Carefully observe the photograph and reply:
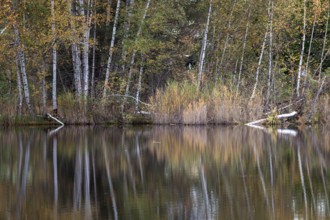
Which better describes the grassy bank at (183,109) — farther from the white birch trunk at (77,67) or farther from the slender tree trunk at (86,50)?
the slender tree trunk at (86,50)

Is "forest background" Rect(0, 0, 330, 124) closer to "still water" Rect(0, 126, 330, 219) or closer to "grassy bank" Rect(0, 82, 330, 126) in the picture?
"grassy bank" Rect(0, 82, 330, 126)

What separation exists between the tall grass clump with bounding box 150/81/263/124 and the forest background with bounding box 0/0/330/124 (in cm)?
4

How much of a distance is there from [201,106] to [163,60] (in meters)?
4.81

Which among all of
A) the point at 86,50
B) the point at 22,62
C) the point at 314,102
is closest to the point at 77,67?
the point at 86,50

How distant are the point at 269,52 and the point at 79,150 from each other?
1338 centimetres

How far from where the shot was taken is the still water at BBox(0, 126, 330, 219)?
22.9 ft

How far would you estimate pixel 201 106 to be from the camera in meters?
21.8

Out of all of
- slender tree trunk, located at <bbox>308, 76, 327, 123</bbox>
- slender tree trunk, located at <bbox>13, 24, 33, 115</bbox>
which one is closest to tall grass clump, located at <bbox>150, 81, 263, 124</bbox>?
slender tree trunk, located at <bbox>308, 76, 327, 123</bbox>

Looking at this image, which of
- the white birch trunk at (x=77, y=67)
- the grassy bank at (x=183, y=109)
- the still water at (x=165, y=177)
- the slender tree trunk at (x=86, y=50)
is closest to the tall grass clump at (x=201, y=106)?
the grassy bank at (x=183, y=109)

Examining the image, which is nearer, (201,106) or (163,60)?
(201,106)

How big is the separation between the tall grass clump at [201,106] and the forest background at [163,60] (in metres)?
0.04

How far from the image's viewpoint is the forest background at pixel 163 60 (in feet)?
71.9

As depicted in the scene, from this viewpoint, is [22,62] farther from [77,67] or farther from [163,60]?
[163,60]

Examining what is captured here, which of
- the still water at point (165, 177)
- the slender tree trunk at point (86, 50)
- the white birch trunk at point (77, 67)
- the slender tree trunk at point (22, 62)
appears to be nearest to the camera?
the still water at point (165, 177)
